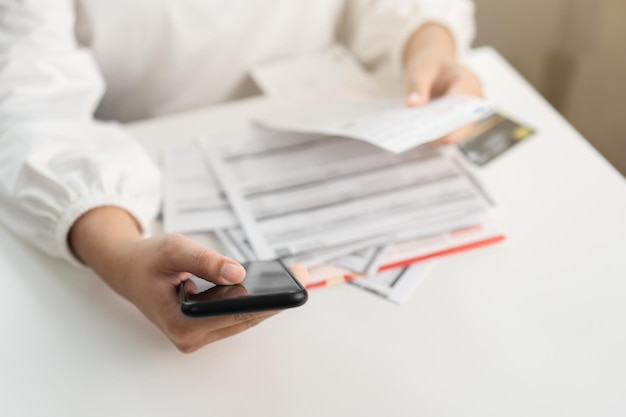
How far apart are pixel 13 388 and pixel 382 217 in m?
0.36

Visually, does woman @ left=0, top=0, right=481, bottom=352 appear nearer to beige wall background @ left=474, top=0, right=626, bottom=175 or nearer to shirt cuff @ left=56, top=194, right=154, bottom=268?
shirt cuff @ left=56, top=194, right=154, bottom=268

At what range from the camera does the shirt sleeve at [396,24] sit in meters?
0.99

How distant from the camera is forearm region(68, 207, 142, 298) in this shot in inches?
26.1

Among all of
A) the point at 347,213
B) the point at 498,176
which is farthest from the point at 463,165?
the point at 347,213

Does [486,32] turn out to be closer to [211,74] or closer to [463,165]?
[211,74]

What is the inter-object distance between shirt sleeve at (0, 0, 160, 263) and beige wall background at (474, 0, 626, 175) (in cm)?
88

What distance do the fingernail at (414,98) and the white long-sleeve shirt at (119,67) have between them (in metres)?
0.19

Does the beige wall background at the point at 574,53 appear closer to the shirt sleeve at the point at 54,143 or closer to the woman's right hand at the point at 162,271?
the shirt sleeve at the point at 54,143

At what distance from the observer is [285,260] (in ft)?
2.30

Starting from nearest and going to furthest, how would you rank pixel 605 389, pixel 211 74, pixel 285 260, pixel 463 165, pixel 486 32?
pixel 605 389
pixel 285 260
pixel 463 165
pixel 211 74
pixel 486 32

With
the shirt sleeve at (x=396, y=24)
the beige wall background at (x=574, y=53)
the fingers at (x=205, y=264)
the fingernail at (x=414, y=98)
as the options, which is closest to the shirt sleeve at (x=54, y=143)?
the fingers at (x=205, y=264)

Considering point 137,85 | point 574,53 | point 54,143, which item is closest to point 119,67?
point 137,85

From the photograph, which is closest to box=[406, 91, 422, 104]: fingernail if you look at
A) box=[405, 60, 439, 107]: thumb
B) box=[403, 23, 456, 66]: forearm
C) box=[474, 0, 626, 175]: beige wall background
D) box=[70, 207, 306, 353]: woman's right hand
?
box=[405, 60, 439, 107]: thumb

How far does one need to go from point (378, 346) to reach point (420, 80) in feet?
1.10
